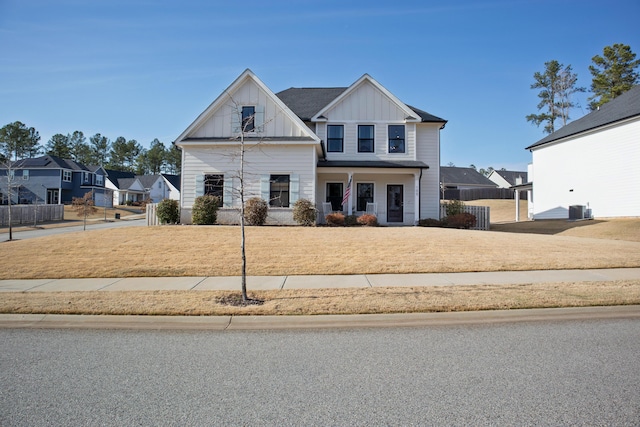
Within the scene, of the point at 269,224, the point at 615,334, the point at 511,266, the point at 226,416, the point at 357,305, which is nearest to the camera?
the point at 226,416

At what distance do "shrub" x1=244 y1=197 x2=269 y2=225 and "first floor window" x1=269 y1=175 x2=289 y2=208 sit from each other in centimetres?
137

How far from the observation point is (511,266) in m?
9.64

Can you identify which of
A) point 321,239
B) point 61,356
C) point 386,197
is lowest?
point 61,356

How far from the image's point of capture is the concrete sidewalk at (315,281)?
8.08 metres

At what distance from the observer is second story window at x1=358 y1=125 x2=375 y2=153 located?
22219mm

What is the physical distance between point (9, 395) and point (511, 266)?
9.97 m

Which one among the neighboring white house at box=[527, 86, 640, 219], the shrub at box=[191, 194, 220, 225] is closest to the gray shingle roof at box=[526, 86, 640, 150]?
the neighboring white house at box=[527, 86, 640, 219]

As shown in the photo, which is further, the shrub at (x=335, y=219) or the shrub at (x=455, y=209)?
the shrub at (x=455, y=209)

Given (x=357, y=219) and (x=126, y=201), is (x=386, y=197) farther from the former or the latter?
(x=126, y=201)

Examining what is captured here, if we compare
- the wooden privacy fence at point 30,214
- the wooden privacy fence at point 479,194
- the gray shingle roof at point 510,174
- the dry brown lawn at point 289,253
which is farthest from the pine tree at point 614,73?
the wooden privacy fence at point 30,214

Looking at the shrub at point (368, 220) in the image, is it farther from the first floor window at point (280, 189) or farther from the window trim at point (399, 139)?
the window trim at point (399, 139)

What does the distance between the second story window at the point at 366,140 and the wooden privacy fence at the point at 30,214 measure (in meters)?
28.4

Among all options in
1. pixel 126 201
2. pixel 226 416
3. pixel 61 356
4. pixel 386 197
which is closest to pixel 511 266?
pixel 226 416

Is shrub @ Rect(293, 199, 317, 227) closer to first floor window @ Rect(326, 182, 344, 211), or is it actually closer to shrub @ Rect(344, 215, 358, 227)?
shrub @ Rect(344, 215, 358, 227)
